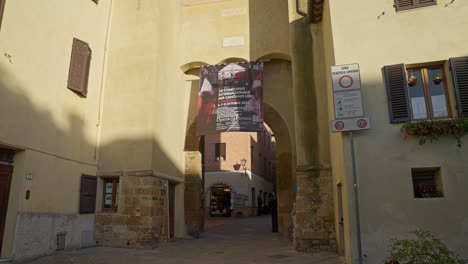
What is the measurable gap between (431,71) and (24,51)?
8.23 m

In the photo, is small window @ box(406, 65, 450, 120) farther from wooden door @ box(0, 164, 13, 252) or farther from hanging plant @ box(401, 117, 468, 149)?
wooden door @ box(0, 164, 13, 252)

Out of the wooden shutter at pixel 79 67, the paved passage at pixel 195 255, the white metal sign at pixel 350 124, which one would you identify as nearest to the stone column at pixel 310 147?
the paved passage at pixel 195 255

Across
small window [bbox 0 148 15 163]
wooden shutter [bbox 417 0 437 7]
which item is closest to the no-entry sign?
wooden shutter [bbox 417 0 437 7]

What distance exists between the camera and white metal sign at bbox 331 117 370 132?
19.2ft

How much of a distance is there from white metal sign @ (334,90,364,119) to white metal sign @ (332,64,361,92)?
4.2 inches

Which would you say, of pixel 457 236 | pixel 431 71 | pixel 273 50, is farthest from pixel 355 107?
pixel 273 50

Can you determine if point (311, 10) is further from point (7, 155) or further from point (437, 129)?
point (7, 155)

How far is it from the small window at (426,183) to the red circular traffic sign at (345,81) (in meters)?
1.79

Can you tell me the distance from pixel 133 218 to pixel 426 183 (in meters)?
7.22

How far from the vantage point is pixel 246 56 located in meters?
12.1

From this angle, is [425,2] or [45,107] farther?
[45,107]

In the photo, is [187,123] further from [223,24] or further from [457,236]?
[457,236]

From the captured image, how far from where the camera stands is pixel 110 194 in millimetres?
10305

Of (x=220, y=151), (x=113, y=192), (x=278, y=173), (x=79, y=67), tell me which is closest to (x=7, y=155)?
(x=79, y=67)
